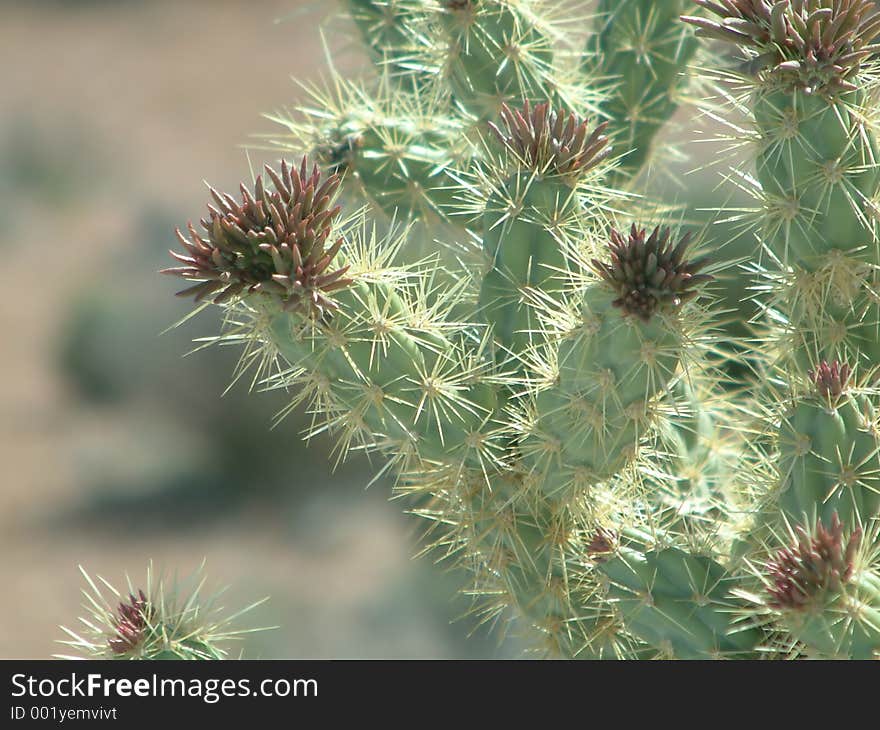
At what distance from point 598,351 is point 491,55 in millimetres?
878

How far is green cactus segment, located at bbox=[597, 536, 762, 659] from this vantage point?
187 cm

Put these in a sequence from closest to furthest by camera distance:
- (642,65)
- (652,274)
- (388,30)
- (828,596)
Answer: (828,596) < (652,274) < (642,65) < (388,30)

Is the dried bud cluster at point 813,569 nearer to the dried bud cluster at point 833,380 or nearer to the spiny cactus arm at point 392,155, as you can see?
the dried bud cluster at point 833,380

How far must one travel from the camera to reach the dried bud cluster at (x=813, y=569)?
4.69 ft

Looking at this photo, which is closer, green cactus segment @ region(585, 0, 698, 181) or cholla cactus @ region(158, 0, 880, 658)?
cholla cactus @ region(158, 0, 880, 658)

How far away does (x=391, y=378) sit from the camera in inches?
73.7

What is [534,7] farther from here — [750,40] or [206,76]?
[206,76]

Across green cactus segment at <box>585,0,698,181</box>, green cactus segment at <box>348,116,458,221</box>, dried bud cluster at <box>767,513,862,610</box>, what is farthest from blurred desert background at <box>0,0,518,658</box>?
dried bud cluster at <box>767,513,862,610</box>

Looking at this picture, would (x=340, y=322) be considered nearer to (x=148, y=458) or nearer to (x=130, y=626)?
(x=130, y=626)

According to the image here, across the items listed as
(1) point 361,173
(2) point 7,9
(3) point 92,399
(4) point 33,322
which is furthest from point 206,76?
(1) point 361,173

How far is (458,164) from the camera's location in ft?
7.54

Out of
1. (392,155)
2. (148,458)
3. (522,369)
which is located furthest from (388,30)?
(148,458)

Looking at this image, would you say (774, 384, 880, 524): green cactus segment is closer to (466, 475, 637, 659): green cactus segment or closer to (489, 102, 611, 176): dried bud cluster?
(466, 475, 637, 659): green cactus segment
